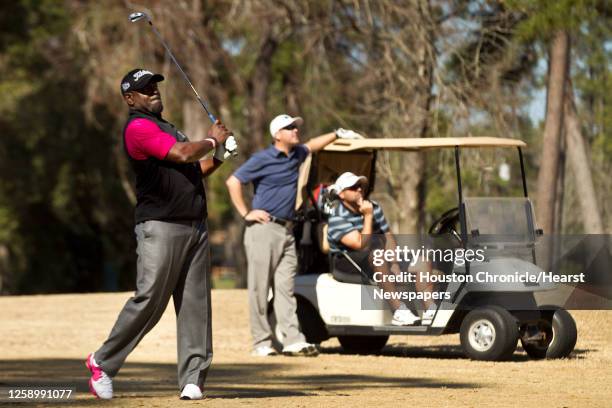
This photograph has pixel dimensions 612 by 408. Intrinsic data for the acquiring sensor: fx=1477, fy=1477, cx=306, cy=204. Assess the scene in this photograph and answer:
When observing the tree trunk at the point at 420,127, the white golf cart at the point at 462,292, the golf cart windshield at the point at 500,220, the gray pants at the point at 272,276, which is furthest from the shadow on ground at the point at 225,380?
the tree trunk at the point at 420,127

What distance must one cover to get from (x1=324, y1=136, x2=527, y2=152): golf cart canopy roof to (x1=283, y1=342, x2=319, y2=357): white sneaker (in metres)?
1.81

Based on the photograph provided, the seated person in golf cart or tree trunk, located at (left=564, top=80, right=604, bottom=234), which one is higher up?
tree trunk, located at (left=564, top=80, right=604, bottom=234)

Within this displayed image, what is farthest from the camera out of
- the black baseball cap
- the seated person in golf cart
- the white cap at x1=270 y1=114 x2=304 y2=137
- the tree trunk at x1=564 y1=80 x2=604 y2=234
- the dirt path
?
the tree trunk at x1=564 y1=80 x2=604 y2=234

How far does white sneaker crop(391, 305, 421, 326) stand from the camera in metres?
12.1

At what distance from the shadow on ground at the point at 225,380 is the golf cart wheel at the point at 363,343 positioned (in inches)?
58.2

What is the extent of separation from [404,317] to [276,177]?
168cm

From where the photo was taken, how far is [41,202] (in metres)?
42.3

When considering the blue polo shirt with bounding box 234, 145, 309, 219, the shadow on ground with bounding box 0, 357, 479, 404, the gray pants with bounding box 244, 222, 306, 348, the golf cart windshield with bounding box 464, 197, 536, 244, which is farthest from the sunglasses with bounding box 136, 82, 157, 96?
the gray pants with bounding box 244, 222, 306, 348

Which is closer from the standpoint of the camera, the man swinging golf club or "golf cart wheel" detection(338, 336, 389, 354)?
the man swinging golf club

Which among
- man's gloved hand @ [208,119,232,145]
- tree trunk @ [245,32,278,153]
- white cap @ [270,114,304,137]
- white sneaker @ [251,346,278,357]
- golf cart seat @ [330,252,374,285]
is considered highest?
tree trunk @ [245,32,278,153]

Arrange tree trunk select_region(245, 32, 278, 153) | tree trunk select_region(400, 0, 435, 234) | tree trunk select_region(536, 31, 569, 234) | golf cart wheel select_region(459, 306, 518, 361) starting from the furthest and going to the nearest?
1. tree trunk select_region(245, 32, 278, 153)
2. tree trunk select_region(400, 0, 435, 234)
3. tree trunk select_region(536, 31, 569, 234)
4. golf cart wheel select_region(459, 306, 518, 361)

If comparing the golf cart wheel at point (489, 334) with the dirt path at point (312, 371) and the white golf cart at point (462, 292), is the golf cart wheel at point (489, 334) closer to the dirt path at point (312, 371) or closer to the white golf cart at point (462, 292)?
the white golf cart at point (462, 292)

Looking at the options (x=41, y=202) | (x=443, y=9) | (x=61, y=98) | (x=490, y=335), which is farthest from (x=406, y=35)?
(x=41, y=202)

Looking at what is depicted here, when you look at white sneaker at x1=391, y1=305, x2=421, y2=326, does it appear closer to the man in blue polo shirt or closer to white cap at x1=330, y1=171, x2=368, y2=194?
the man in blue polo shirt
